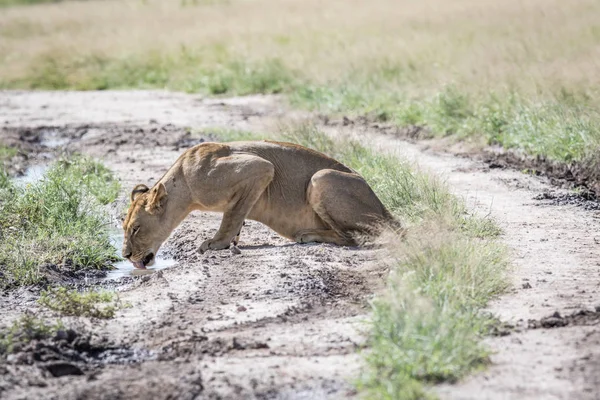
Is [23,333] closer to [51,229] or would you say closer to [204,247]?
[204,247]

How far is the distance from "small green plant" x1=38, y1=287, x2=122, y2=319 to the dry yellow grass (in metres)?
8.71

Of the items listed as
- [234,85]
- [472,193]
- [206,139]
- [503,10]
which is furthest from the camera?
[503,10]

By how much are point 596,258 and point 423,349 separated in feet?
11.1

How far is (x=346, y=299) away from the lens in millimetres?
7746

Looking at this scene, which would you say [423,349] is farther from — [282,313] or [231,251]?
[231,251]

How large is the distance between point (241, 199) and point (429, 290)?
9.48 feet

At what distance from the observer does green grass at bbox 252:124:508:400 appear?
5.79 meters

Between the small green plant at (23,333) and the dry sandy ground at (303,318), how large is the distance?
333 millimetres

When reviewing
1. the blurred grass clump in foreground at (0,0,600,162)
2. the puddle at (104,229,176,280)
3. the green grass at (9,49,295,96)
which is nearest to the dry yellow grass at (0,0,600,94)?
the blurred grass clump in foreground at (0,0,600,162)

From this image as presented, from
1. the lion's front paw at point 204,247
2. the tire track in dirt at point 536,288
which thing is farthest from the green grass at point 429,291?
the lion's front paw at point 204,247

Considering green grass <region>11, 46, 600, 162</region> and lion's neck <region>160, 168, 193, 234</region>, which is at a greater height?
lion's neck <region>160, 168, 193, 234</region>

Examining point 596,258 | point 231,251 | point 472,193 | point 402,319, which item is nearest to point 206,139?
point 472,193

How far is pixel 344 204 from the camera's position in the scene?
9453 millimetres

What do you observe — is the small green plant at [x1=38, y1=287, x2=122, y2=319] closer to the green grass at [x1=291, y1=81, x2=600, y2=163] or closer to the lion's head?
the lion's head
